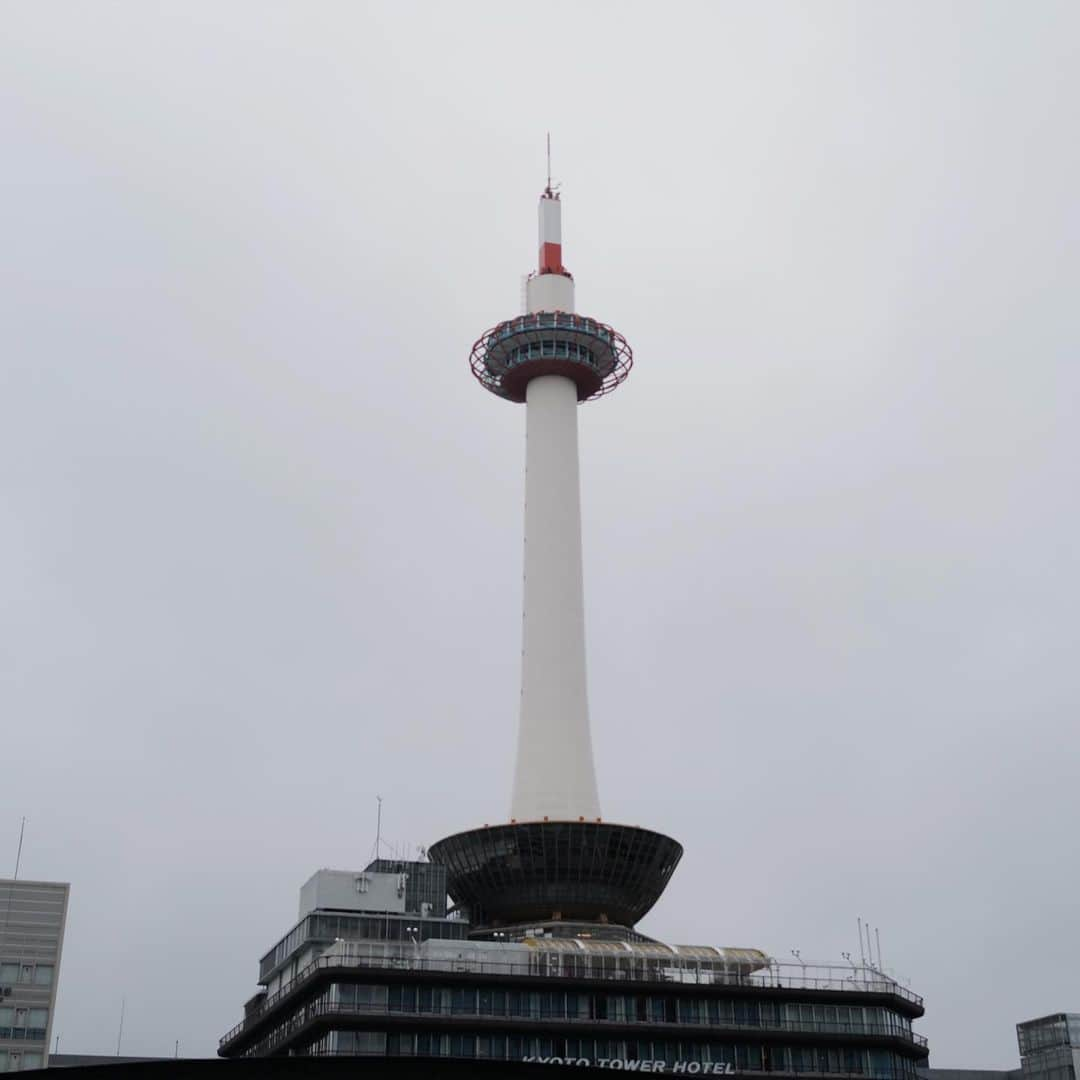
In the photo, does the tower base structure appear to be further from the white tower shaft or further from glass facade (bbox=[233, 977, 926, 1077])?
glass facade (bbox=[233, 977, 926, 1077])

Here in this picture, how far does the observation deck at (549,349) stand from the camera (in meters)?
157

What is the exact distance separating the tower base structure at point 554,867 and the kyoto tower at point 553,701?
0.08m

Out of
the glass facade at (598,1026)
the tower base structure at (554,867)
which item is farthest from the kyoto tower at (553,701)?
the glass facade at (598,1026)

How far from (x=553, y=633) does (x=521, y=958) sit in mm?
36000

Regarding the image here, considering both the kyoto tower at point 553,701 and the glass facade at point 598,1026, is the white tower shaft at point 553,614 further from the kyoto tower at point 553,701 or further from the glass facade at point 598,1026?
the glass facade at point 598,1026

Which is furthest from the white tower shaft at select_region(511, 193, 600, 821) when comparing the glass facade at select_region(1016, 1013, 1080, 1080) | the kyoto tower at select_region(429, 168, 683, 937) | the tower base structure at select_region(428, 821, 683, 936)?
the glass facade at select_region(1016, 1013, 1080, 1080)

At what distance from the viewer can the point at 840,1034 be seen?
11956 centimetres

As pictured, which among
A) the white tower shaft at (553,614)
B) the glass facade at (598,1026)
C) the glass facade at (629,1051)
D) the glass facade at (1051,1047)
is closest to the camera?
the glass facade at (629,1051)

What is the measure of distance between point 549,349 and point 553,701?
36300mm

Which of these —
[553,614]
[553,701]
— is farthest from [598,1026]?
[553,614]

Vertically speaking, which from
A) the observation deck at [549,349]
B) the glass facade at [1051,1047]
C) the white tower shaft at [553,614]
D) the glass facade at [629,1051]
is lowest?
the glass facade at [629,1051]

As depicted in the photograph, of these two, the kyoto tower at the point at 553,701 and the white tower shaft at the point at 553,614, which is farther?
the white tower shaft at the point at 553,614

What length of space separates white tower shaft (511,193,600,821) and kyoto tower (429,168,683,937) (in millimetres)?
126

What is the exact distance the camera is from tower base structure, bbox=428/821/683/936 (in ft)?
427
